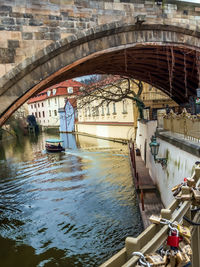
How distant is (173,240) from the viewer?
2.15 m

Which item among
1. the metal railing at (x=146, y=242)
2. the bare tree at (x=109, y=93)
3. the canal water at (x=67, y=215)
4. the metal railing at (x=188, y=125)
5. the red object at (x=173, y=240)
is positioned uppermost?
the bare tree at (x=109, y=93)

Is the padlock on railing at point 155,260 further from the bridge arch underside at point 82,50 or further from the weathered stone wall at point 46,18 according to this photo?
the weathered stone wall at point 46,18

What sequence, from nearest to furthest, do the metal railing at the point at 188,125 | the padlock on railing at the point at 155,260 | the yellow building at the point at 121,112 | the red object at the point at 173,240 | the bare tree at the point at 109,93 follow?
the padlock on railing at the point at 155,260 → the red object at the point at 173,240 → the metal railing at the point at 188,125 → the bare tree at the point at 109,93 → the yellow building at the point at 121,112

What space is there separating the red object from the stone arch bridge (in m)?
5.99

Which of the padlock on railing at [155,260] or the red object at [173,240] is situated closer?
the padlock on railing at [155,260]

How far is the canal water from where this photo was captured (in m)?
8.38

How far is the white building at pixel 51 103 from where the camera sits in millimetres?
55250

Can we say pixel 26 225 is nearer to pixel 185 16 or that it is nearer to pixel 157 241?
pixel 157 241

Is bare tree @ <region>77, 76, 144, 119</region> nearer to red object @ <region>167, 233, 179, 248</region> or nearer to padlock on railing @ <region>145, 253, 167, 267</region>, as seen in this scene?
red object @ <region>167, 233, 179, 248</region>

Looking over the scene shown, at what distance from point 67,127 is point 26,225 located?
42947 mm

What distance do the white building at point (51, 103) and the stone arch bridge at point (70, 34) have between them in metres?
42.1

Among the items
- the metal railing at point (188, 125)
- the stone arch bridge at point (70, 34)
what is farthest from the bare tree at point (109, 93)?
the metal railing at point (188, 125)

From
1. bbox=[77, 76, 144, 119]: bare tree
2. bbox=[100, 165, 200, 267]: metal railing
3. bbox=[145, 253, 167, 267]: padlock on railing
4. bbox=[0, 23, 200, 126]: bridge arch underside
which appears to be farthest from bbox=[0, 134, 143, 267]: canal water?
bbox=[145, 253, 167, 267]: padlock on railing

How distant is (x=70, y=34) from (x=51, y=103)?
56.6m
